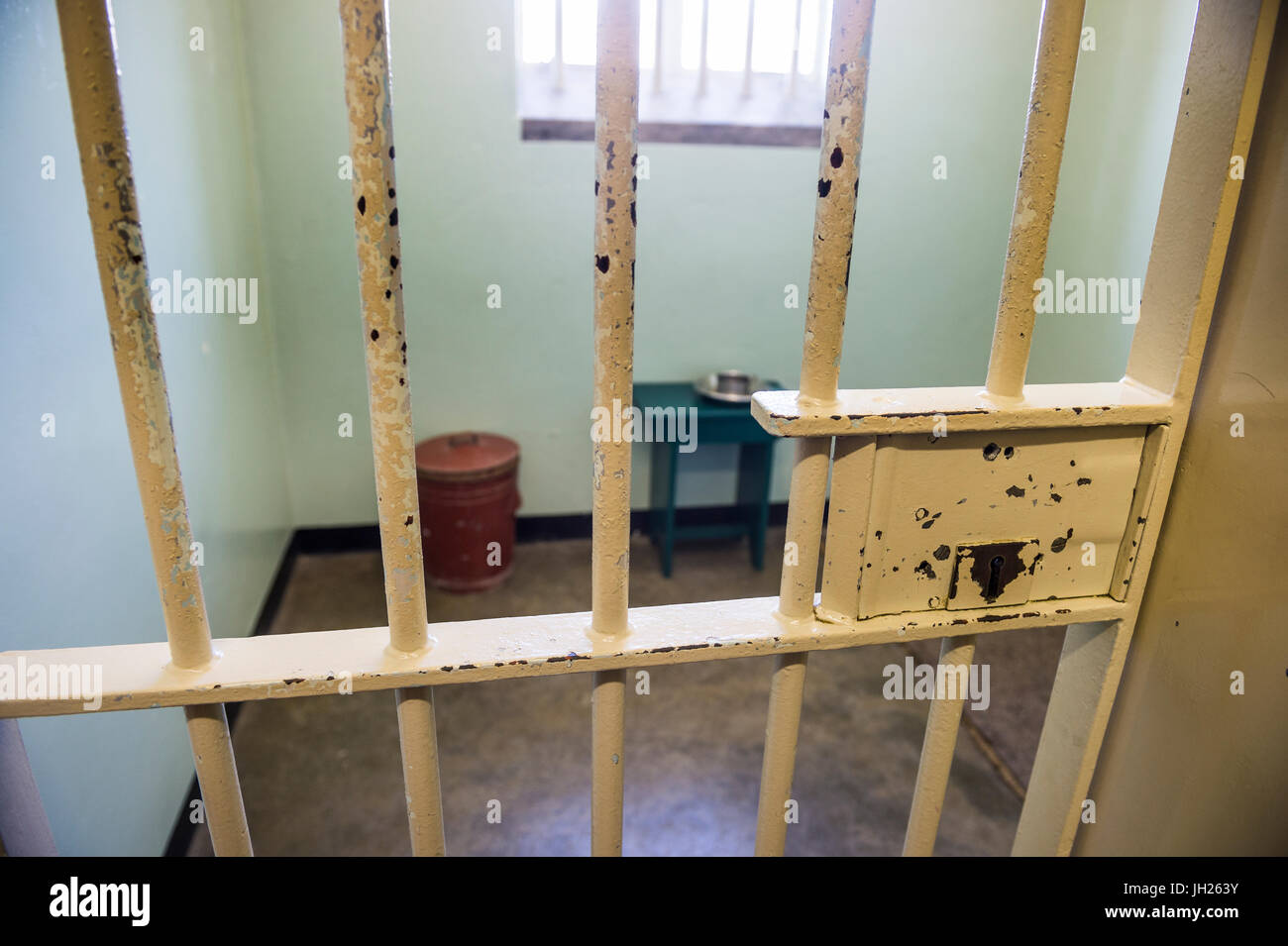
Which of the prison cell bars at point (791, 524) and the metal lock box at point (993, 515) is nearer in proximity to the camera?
the prison cell bars at point (791, 524)

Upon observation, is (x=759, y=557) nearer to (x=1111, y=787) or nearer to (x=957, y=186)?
(x=957, y=186)

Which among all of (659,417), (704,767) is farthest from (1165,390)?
(659,417)

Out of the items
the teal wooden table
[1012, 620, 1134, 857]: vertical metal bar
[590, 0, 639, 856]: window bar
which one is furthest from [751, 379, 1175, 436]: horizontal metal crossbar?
the teal wooden table

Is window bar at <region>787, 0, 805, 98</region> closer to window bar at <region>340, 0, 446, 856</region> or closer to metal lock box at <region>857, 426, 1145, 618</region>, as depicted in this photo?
metal lock box at <region>857, 426, 1145, 618</region>

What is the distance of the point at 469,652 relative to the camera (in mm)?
761

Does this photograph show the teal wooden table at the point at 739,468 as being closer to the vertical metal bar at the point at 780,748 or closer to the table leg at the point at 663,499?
the table leg at the point at 663,499

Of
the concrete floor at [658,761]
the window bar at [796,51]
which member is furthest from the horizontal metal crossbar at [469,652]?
the window bar at [796,51]

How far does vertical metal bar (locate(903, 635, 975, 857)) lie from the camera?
2.90 feet

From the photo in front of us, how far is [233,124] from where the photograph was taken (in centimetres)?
274

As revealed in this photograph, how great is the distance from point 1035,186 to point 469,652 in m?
0.70

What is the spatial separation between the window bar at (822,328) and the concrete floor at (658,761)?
133cm

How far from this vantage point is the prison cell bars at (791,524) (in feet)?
2.18

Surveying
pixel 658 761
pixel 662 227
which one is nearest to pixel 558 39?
pixel 662 227
